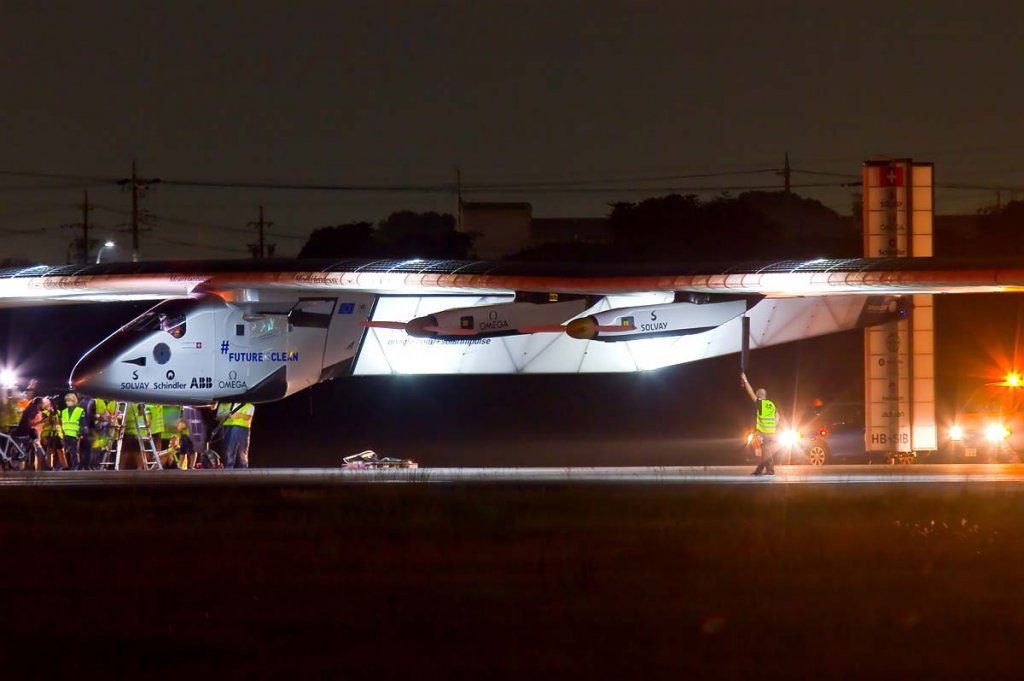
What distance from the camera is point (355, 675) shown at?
30.3ft

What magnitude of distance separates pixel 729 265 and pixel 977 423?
27.0 feet

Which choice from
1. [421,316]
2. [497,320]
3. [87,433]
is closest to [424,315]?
[421,316]

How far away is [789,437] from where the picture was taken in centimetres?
3253

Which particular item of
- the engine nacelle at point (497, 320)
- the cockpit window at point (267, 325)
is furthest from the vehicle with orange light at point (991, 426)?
the cockpit window at point (267, 325)

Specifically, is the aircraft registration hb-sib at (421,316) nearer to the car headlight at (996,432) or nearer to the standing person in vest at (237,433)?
the standing person in vest at (237,433)

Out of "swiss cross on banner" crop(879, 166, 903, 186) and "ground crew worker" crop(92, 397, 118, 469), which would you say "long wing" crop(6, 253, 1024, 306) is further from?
"ground crew worker" crop(92, 397, 118, 469)

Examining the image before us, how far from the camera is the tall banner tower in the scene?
2897cm

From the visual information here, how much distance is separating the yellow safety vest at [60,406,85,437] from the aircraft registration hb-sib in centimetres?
103

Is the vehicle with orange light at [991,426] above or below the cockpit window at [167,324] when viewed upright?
below

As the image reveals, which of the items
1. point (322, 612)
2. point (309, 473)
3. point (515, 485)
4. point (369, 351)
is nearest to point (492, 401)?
point (369, 351)

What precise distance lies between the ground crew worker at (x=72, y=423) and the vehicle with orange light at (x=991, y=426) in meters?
20.7

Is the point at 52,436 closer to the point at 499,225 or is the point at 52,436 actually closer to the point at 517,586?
the point at 517,586

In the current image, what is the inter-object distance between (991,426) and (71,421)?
2148 centimetres

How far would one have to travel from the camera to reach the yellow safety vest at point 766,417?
79.1 ft
